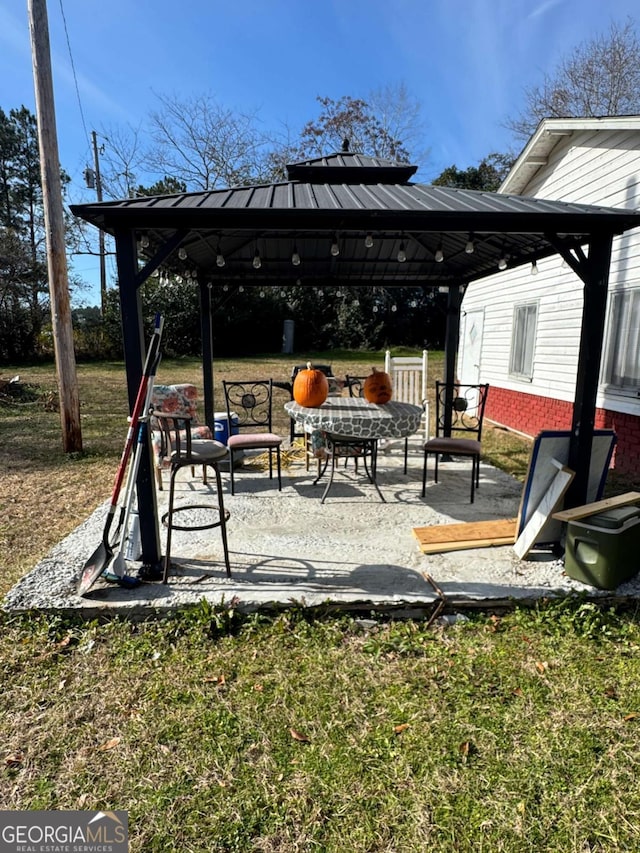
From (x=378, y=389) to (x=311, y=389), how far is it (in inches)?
23.1

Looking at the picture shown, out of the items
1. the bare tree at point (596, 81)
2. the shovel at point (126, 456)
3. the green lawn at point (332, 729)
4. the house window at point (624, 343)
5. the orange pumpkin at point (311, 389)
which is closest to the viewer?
the green lawn at point (332, 729)

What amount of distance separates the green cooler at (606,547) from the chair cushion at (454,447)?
135 centimetres

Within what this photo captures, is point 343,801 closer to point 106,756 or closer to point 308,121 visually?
point 106,756

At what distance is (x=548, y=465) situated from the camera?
3.09 m

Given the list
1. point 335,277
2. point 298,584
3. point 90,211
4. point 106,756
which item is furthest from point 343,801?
point 335,277

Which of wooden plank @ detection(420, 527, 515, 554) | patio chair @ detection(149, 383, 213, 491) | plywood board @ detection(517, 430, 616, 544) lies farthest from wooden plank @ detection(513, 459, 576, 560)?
patio chair @ detection(149, 383, 213, 491)

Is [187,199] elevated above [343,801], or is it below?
above

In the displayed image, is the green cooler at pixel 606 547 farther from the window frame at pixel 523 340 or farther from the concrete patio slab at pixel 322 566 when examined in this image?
the window frame at pixel 523 340

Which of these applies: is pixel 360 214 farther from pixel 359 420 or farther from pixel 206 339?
pixel 206 339


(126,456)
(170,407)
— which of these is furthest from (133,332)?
(170,407)

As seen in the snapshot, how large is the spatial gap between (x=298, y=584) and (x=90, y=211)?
7.58 feet

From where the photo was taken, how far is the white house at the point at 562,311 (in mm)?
4859

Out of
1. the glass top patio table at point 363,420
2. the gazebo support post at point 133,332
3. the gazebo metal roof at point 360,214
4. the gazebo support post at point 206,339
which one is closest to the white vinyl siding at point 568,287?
the gazebo metal roof at point 360,214

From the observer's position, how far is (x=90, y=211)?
8.20ft
